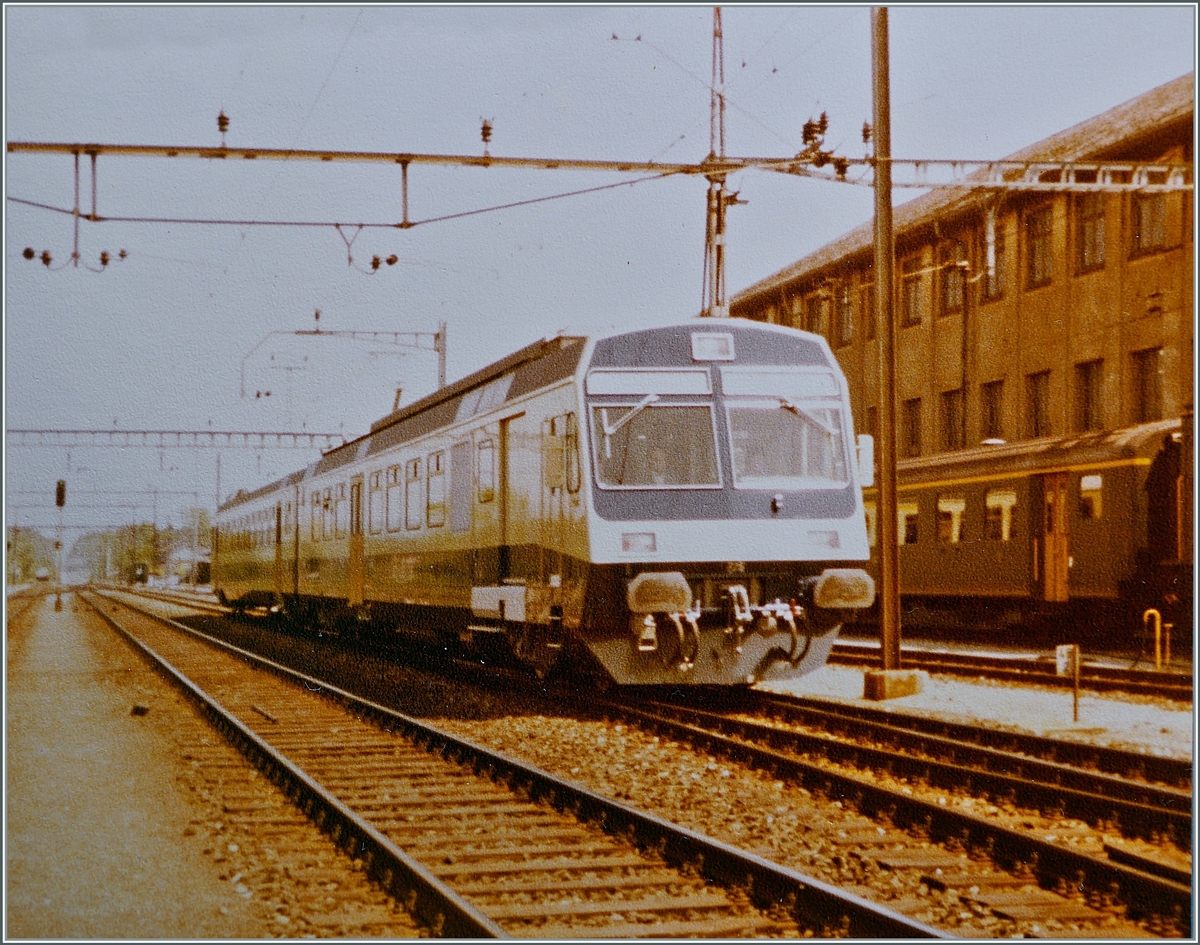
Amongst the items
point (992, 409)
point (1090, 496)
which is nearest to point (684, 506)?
point (1090, 496)

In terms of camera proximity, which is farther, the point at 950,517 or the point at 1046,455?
the point at 950,517

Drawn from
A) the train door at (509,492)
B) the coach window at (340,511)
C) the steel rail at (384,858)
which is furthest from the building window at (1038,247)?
the steel rail at (384,858)

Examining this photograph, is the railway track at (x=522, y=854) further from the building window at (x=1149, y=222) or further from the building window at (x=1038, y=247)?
the building window at (x=1038, y=247)

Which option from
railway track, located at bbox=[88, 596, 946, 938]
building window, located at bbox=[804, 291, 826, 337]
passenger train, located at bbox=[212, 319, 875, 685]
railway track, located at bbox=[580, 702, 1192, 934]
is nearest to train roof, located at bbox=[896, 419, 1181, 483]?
passenger train, located at bbox=[212, 319, 875, 685]

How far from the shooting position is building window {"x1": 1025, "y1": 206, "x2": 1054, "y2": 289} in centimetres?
2848

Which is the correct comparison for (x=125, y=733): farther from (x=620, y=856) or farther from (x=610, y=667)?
(x=620, y=856)

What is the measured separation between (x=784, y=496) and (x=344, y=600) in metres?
12.4

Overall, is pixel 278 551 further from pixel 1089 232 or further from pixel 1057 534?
pixel 1089 232

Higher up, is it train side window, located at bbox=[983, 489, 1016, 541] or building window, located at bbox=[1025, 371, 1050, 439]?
building window, located at bbox=[1025, 371, 1050, 439]

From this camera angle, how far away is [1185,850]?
7652mm

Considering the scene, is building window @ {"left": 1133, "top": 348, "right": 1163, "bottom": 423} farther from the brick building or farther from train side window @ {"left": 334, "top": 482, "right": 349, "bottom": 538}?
train side window @ {"left": 334, "top": 482, "right": 349, "bottom": 538}

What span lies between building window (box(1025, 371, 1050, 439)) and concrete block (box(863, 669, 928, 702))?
1399 centimetres

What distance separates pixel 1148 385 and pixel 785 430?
14.1 meters

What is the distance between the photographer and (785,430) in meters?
13.1
